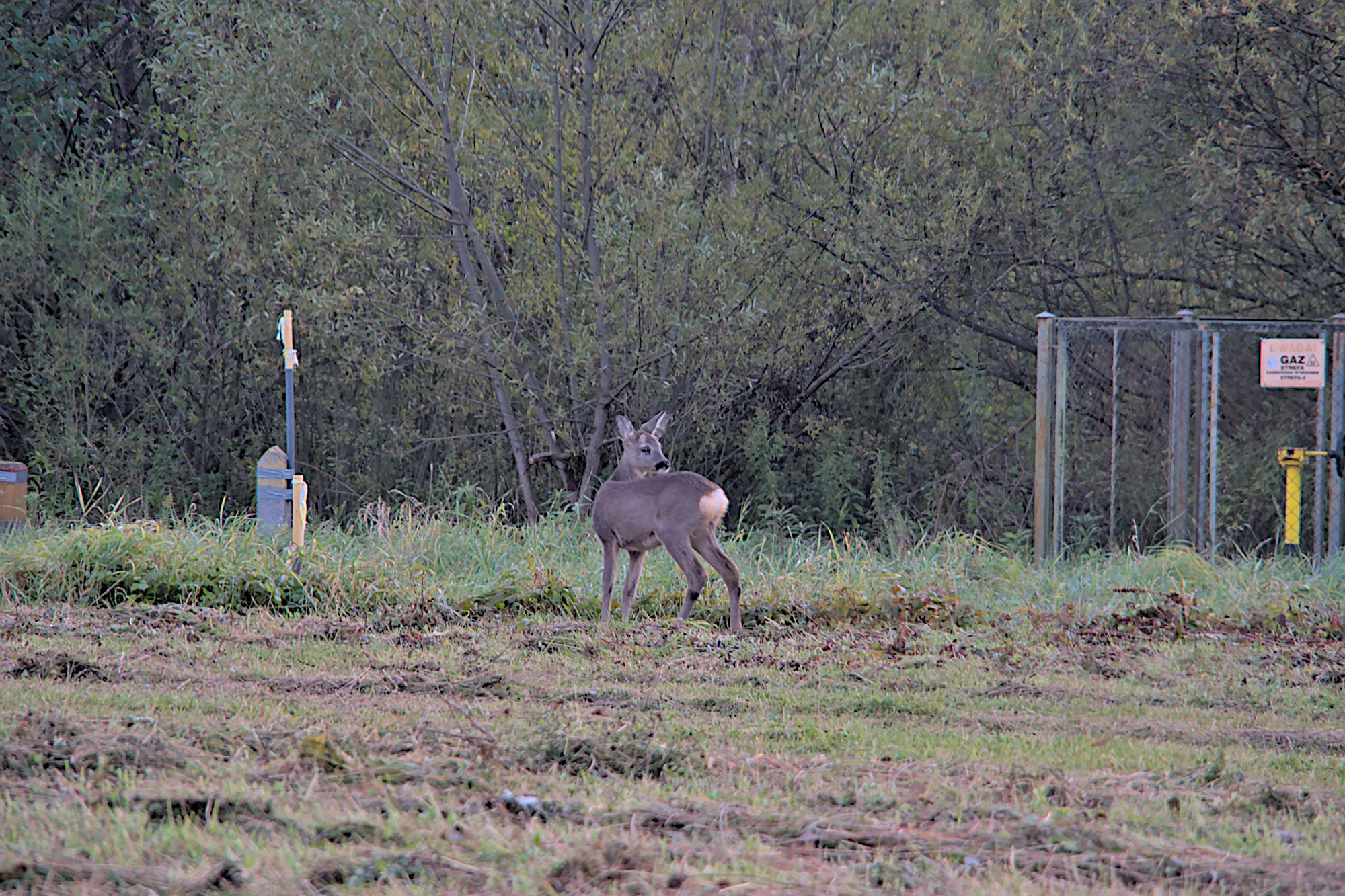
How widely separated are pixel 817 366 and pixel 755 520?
A: 1.75 meters

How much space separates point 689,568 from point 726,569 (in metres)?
0.23

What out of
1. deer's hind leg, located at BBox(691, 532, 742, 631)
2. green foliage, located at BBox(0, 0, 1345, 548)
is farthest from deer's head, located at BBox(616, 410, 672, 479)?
green foliage, located at BBox(0, 0, 1345, 548)

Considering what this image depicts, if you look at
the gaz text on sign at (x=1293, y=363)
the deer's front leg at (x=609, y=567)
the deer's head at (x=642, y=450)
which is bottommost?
the deer's front leg at (x=609, y=567)

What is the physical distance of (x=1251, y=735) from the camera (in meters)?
5.64

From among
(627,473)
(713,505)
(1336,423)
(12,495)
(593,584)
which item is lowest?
(593,584)

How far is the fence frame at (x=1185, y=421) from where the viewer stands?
1071 cm

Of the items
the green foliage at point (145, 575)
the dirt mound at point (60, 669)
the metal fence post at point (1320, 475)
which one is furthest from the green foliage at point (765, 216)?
the dirt mound at point (60, 669)

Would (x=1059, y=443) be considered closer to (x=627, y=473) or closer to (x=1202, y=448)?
(x=1202, y=448)

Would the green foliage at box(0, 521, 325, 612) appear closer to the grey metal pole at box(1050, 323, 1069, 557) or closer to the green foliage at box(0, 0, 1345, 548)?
the green foliage at box(0, 0, 1345, 548)

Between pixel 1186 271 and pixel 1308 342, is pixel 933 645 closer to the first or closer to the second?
pixel 1308 342

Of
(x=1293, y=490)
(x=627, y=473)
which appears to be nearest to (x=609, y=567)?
(x=627, y=473)

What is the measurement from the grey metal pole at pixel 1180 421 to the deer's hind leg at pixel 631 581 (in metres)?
4.54

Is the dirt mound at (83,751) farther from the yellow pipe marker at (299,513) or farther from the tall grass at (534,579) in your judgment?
the yellow pipe marker at (299,513)

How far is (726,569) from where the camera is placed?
28.0 ft
